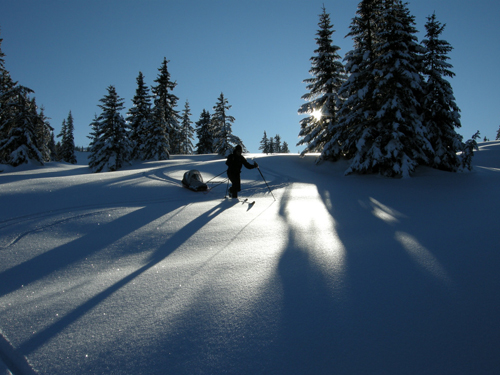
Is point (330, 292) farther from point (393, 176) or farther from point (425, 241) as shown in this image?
point (393, 176)

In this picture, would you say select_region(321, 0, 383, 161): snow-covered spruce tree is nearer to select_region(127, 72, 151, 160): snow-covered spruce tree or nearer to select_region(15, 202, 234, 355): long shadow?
select_region(15, 202, 234, 355): long shadow

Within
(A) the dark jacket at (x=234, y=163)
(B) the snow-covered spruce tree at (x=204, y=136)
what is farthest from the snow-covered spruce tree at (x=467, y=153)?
(B) the snow-covered spruce tree at (x=204, y=136)

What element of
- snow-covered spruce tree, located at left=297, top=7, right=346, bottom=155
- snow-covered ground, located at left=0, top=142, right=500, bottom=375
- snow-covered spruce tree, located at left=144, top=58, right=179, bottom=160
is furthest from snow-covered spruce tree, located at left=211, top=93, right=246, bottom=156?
snow-covered ground, located at left=0, top=142, right=500, bottom=375

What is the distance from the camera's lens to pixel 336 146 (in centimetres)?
1581

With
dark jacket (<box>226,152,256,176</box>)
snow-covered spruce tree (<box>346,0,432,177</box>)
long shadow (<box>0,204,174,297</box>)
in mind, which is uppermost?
snow-covered spruce tree (<box>346,0,432,177</box>)

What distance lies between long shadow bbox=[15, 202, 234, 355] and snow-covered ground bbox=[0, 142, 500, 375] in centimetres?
1

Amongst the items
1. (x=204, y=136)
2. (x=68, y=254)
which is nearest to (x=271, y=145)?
(x=204, y=136)

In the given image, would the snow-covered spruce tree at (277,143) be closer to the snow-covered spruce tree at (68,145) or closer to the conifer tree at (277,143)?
the conifer tree at (277,143)

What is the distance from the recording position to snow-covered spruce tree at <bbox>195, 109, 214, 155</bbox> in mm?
47875

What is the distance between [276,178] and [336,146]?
523 centimetres

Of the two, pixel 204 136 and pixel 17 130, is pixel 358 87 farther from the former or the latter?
pixel 204 136

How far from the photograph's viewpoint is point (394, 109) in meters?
12.3

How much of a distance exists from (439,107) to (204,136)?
1571 inches

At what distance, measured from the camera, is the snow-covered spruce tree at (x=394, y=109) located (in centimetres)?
1205
